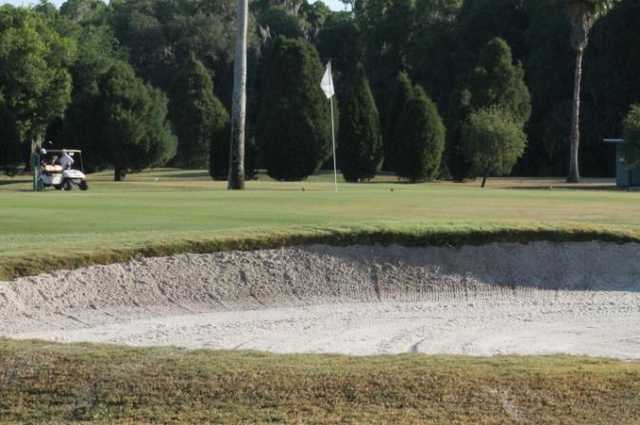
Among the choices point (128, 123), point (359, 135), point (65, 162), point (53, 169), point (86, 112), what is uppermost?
point (86, 112)

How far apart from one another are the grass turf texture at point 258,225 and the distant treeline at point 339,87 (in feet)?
95.4

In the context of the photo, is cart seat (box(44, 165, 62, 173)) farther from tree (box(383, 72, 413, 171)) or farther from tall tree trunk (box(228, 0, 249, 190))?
tree (box(383, 72, 413, 171))

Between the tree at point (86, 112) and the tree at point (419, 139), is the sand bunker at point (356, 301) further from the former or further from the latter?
the tree at point (86, 112)

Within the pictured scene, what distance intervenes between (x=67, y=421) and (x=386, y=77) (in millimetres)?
83276

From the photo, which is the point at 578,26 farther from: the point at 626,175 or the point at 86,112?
the point at 86,112

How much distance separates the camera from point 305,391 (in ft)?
24.2

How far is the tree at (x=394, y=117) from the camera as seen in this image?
58750mm

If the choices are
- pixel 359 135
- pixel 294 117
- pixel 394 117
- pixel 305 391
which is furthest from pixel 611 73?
pixel 305 391

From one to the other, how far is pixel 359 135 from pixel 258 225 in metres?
38.6

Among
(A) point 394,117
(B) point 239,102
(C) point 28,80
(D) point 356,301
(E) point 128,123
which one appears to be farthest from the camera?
(C) point 28,80

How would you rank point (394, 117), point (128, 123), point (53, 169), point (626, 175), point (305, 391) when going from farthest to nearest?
point (394, 117) → point (128, 123) → point (626, 175) → point (53, 169) → point (305, 391)

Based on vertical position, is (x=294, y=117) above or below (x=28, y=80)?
below

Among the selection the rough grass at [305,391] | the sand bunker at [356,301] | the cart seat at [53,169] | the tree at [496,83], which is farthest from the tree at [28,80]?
the rough grass at [305,391]

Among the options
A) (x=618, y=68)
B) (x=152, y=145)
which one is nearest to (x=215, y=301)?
(x=152, y=145)
